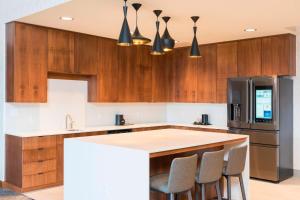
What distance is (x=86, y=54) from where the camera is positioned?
568cm

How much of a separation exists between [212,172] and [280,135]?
2.48 metres

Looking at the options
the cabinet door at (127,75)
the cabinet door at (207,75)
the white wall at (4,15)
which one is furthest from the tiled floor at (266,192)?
the cabinet door at (127,75)

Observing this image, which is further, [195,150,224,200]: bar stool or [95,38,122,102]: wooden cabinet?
[95,38,122,102]: wooden cabinet

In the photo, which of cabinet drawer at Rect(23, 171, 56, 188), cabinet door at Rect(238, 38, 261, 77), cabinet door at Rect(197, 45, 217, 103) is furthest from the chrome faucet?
cabinet door at Rect(238, 38, 261, 77)

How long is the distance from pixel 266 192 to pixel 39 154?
3.37 m

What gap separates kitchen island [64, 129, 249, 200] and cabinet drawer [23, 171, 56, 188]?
131 cm

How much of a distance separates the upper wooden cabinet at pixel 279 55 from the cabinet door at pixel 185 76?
1505 mm

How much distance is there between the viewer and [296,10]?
4.02m

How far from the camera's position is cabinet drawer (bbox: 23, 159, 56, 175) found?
463 cm

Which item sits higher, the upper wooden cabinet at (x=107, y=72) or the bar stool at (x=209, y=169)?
the upper wooden cabinet at (x=107, y=72)

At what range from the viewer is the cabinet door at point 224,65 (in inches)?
241

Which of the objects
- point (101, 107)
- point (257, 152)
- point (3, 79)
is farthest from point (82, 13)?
point (257, 152)

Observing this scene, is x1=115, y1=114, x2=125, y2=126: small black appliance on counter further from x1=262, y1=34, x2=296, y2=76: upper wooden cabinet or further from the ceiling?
x1=262, y1=34, x2=296, y2=76: upper wooden cabinet

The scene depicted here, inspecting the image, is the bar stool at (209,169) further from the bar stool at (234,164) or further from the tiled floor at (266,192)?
the tiled floor at (266,192)
